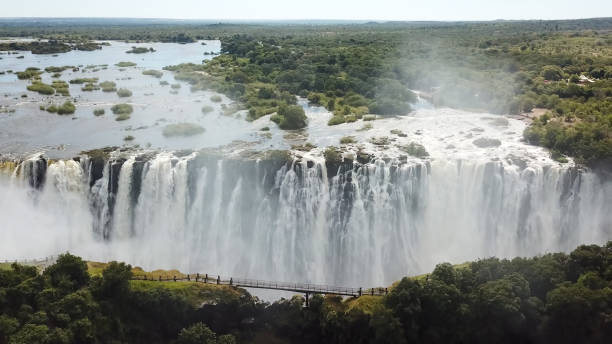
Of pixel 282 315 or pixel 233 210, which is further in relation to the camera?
pixel 233 210

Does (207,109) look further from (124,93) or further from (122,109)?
(124,93)

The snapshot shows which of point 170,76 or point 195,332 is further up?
point 170,76

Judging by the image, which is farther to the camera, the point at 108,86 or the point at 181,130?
the point at 108,86

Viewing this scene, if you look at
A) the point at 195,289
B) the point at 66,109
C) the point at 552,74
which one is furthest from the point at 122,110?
the point at 552,74

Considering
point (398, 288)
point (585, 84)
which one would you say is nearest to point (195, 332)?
point (398, 288)

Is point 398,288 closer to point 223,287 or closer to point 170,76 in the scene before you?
point 223,287

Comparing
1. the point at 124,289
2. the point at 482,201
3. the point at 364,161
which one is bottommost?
the point at 124,289
